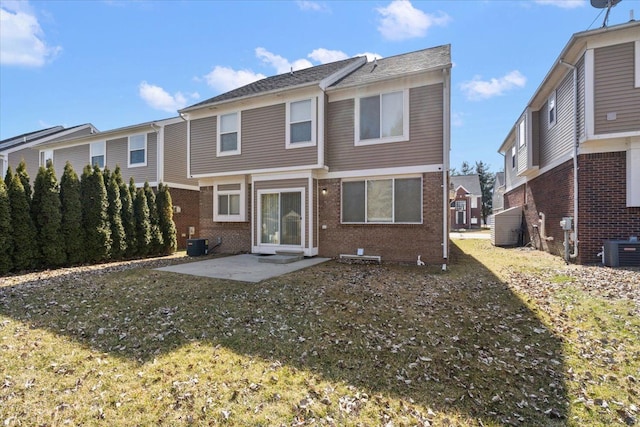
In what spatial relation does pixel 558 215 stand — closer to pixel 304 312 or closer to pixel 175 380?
pixel 304 312

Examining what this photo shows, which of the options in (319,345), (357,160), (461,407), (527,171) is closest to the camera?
(461,407)

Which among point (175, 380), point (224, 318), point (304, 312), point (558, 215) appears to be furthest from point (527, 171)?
point (175, 380)

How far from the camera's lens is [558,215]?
36.6ft

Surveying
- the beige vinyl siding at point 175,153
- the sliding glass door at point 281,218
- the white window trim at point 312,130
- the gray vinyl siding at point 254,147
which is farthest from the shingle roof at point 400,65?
the beige vinyl siding at point 175,153

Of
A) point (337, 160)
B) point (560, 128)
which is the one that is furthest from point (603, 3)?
point (337, 160)

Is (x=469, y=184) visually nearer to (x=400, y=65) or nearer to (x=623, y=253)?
(x=400, y=65)

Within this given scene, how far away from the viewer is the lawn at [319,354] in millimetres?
2953

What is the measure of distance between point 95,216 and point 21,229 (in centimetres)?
194

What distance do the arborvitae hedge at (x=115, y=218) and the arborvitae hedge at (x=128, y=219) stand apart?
18 cm

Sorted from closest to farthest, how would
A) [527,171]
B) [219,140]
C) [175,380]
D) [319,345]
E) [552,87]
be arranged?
[175,380]
[319,345]
[552,87]
[219,140]
[527,171]

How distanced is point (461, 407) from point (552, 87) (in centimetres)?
1317

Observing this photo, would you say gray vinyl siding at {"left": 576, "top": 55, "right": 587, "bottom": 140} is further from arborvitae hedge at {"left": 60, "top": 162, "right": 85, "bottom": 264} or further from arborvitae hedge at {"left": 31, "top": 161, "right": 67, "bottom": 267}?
arborvitae hedge at {"left": 31, "top": 161, "right": 67, "bottom": 267}

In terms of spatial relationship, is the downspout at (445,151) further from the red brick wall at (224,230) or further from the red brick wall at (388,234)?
the red brick wall at (224,230)

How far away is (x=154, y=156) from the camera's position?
1587cm
